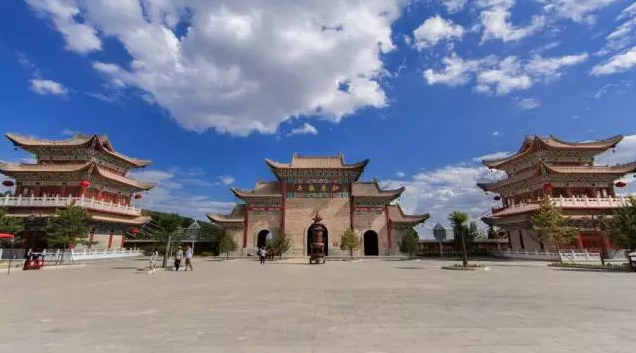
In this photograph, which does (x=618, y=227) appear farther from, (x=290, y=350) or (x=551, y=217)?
(x=290, y=350)

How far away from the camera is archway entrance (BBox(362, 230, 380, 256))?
3784cm

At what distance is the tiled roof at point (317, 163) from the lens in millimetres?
38375

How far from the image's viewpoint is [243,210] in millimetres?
39125

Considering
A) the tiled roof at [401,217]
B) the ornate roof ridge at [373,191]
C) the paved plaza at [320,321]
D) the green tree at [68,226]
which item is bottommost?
the paved plaza at [320,321]

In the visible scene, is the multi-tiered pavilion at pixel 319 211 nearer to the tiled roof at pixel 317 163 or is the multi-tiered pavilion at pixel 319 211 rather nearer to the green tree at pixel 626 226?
the tiled roof at pixel 317 163

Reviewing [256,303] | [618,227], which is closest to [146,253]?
[256,303]

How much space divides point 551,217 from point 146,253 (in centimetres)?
4042

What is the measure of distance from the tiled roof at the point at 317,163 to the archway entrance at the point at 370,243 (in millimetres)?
7926

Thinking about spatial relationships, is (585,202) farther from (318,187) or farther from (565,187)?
(318,187)

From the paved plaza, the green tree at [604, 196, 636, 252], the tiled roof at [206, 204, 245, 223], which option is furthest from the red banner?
the paved plaza

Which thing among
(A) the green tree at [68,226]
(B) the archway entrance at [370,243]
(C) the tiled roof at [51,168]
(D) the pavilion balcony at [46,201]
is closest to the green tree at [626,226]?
(B) the archway entrance at [370,243]

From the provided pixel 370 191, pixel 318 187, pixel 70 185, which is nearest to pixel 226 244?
pixel 318 187

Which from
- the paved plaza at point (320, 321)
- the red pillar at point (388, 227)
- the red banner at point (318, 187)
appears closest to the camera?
the paved plaza at point (320, 321)

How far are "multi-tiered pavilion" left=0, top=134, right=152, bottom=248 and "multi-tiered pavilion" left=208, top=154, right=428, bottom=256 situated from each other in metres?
10.3
